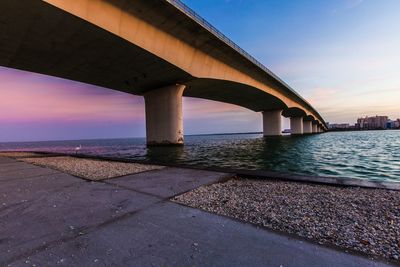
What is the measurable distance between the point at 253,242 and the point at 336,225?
1686 millimetres

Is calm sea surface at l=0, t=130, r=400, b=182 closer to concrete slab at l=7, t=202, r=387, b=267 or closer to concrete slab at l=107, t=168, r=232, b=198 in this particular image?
concrete slab at l=107, t=168, r=232, b=198

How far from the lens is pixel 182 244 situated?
3510 mm

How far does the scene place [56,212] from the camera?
5.07 meters

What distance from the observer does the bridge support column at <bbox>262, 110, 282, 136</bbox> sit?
73.6m

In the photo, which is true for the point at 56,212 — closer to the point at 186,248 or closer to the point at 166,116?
the point at 186,248

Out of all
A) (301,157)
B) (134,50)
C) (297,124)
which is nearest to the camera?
(301,157)

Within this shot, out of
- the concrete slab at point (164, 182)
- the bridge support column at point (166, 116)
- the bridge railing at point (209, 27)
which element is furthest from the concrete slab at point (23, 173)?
the bridge support column at point (166, 116)

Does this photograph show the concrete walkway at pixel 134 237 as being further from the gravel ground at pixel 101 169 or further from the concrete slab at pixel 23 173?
the concrete slab at pixel 23 173

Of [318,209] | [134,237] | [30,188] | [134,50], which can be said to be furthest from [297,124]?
A: [134,237]

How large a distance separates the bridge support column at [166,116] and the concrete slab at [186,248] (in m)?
31.1

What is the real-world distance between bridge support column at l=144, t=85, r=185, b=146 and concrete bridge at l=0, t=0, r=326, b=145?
147 mm

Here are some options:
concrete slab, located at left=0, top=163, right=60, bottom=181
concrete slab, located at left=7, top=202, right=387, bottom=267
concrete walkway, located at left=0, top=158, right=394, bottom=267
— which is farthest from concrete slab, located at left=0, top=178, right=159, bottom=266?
concrete slab, located at left=0, top=163, right=60, bottom=181

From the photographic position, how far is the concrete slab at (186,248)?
3029 mm

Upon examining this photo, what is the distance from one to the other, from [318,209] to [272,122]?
7319 cm
